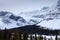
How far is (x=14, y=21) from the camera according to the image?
166 m

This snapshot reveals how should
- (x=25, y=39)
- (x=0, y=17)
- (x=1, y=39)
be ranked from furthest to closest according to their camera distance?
(x=0, y=17), (x=25, y=39), (x=1, y=39)

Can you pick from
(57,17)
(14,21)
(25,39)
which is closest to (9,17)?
(14,21)

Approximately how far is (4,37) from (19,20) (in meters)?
166

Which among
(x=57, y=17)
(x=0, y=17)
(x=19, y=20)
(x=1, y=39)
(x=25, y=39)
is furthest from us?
(x=57, y=17)

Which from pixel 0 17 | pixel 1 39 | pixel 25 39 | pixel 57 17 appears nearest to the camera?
pixel 1 39

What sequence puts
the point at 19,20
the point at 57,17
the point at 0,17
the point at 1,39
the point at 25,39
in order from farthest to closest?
the point at 57,17, the point at 19,20, the point at 0,17, the point at 25,39, the point at 1,39

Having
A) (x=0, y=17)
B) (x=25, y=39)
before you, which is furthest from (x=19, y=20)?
(x=25, y=39)

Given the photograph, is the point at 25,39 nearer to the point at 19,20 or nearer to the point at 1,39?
the point at 1,39

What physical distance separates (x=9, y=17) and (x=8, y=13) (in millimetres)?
10919

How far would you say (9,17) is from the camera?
166500 mm

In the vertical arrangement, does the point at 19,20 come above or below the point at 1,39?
above

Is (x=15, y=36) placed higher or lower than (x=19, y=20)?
lower

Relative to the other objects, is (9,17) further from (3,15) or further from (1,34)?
(1,34)

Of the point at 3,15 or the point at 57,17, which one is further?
the point at 57,17
